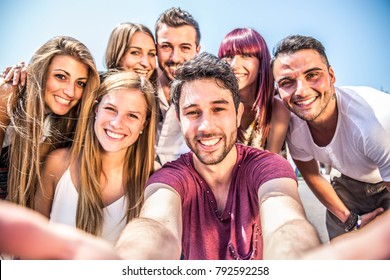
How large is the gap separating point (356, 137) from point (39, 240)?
1348mm

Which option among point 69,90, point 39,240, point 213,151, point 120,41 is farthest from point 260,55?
point 39,240

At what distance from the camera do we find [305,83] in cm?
156

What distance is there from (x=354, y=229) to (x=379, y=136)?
22.7 inches

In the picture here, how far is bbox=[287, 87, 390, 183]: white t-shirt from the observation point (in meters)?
1.57

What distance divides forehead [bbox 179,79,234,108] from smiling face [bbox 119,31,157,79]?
0.85 ft

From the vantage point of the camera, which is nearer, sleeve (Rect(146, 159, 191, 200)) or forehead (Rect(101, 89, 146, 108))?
sleeve (Rect(146, 159, 191, 200))

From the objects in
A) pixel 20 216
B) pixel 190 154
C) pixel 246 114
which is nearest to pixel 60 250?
pixel 20 216

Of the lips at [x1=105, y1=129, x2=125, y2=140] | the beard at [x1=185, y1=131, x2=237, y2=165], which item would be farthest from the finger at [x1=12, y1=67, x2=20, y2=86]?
the beard at [x1=185, y1=131, x2=237, y2=165]

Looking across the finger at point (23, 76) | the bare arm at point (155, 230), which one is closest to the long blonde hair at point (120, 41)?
the finger at point (23, 76)

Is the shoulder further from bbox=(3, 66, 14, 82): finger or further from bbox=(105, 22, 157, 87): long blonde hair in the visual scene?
bbox=(105, 22, 157, 87): long blonde hair

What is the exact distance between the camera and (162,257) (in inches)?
49.2
